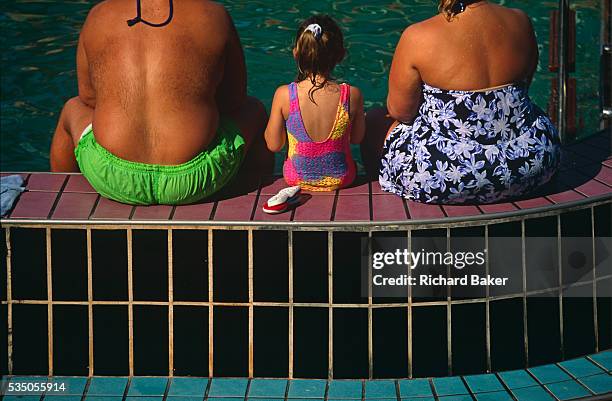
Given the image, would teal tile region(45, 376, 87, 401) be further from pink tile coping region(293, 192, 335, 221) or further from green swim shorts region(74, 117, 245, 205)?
pink tile coping region(293, 192, 335, 221)

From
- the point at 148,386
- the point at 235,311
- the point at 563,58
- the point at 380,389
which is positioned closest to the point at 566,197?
the point at 563,58

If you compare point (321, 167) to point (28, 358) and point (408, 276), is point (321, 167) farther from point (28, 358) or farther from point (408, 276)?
point (28, 358)

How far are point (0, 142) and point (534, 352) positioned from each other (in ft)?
13.2

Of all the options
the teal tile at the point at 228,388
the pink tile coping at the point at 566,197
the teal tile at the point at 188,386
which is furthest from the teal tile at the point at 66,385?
the pink tile coping at the point at 566,197

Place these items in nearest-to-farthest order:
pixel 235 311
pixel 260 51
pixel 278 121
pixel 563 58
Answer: pixel 235 311
pixel 278 121
pixel 563 58
pixel 260 51

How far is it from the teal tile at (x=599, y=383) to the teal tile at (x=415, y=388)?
0.68 m

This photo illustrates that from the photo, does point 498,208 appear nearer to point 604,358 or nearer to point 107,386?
point 604,358

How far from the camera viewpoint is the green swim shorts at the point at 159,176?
18.4 ft

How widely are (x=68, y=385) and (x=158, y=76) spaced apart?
1437 millimetres

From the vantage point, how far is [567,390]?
525cm

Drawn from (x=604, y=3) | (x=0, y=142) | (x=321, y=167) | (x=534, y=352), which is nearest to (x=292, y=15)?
(x=0, y=142)

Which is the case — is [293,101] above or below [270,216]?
above

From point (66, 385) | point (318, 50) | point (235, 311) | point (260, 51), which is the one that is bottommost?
point (66, 385)

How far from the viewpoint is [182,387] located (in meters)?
5.36
